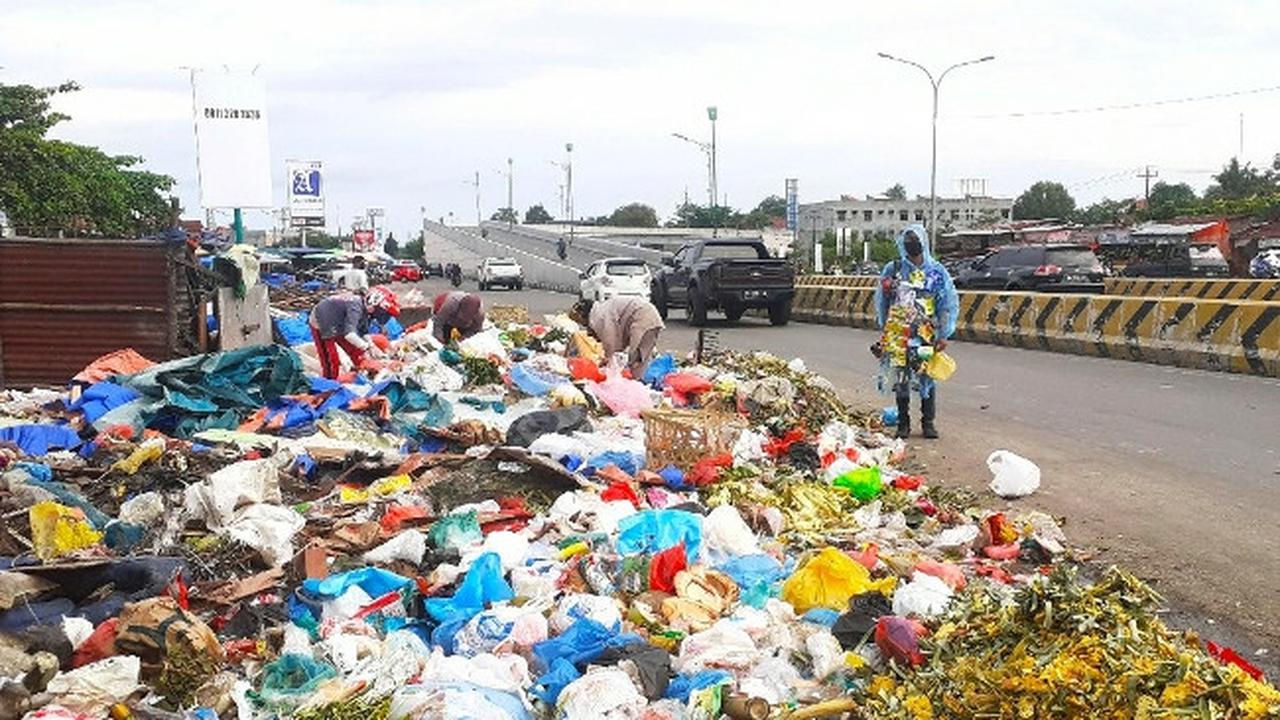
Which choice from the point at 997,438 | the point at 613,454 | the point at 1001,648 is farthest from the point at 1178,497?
the point at 1001,648

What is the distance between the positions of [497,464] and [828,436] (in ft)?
9.48

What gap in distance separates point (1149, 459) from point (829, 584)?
4392 millimetres

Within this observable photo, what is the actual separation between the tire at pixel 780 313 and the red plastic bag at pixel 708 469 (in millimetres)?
14484

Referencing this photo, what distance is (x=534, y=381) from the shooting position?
10625 mm

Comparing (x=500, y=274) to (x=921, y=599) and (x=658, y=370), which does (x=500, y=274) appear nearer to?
(x=658, y=370)

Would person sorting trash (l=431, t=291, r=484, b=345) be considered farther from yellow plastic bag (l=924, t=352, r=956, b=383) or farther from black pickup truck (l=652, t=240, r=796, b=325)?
black pickup truck (l=652, t=240, r=796, b=325)

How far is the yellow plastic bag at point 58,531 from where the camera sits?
18.4ft

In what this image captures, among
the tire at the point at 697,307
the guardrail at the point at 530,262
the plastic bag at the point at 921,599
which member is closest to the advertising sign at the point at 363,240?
the guardrail at the point at 530,262

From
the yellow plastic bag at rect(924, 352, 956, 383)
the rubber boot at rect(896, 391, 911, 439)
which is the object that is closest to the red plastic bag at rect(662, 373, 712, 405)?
the rubber boot at rect(896, 391, 911, 439)

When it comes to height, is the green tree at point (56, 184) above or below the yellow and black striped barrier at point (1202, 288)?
above

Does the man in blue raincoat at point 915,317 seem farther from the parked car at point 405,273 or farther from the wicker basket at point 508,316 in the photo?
the parked car at point 405,273

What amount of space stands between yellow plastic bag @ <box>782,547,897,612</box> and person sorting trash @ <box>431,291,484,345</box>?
335 inches

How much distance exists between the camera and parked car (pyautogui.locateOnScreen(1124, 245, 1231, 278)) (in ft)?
91.1

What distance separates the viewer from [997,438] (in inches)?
364
